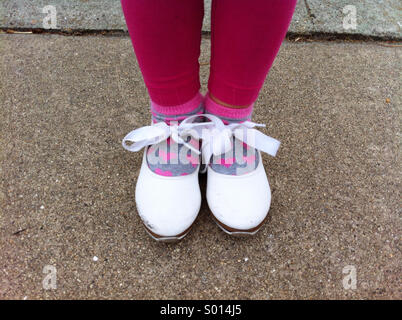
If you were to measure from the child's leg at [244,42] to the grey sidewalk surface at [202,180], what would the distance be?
0.29 metres

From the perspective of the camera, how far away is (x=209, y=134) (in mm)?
701

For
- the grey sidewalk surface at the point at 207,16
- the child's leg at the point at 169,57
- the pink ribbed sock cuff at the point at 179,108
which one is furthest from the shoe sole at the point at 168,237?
the grey sidewalk surface at the point at 207,16

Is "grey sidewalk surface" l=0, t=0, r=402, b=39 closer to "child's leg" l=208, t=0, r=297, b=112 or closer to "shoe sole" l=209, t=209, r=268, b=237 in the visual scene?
"child's leg" l=208, t=0, r=297, b=112

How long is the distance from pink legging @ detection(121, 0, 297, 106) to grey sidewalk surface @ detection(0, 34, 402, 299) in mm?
290

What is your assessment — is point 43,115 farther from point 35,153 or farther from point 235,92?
point 235,92

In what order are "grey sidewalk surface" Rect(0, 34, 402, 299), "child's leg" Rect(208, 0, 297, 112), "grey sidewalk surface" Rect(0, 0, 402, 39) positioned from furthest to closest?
"grey sidewalk surface" Rect(0, 0, 402, 39), "grey sidewalk surface" Rect(0, 34, 402, 299), "child's leg" Rect(208, 0, 297, 112)

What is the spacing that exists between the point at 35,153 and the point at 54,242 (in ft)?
0.89

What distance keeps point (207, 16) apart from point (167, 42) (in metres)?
0.77

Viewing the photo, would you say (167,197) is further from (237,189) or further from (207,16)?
(207,16)

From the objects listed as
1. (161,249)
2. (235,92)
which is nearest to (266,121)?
(235,92)

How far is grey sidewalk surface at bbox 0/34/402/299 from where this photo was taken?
26.1 inches

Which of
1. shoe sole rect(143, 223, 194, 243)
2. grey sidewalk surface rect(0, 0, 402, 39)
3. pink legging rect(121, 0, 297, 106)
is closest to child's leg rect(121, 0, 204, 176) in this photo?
pink legging rect(121, 0, 297, 106)

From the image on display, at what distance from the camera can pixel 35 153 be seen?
0.84 meters
